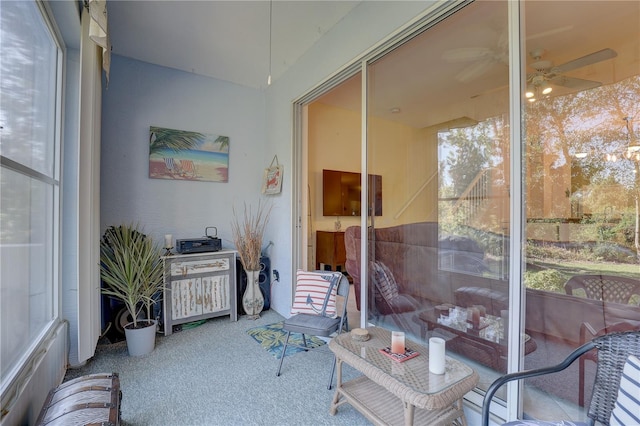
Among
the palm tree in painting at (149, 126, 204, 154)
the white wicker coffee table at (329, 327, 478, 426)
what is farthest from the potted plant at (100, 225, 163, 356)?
the white wicker coffee table at (329, 327, 478, 426)

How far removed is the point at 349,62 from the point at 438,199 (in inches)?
61.6

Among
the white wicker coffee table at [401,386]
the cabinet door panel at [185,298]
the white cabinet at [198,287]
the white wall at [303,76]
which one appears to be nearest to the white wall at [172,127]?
the white wall at [303,76]

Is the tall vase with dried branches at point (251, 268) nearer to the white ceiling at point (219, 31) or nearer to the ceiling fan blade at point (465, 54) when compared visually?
the white ceiling at point (219, 31)

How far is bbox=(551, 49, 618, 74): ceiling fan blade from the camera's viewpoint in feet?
7.83

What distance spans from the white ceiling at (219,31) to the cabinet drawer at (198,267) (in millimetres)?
2336

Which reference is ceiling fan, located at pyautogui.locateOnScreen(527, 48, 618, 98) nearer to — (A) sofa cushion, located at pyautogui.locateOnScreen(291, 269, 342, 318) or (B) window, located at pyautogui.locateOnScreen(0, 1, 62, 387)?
(A) sofa cushion, located at pyautogui.locateOnScreen(291, 269, 342, 318)

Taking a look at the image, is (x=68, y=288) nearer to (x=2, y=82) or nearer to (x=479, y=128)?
(x=2, y=82)

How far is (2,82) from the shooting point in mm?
1332

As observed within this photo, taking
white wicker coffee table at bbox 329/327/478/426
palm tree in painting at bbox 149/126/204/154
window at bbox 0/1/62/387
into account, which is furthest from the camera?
palm tree in painting at bbox 149/126/204/154

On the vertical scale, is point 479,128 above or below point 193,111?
below

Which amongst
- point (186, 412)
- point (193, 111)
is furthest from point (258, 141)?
point (186, 412)

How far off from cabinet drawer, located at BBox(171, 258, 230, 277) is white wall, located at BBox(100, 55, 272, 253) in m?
0.56

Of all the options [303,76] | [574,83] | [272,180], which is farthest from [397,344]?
[574,83]

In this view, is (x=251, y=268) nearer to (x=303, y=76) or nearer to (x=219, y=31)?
(x=303, y=76)
